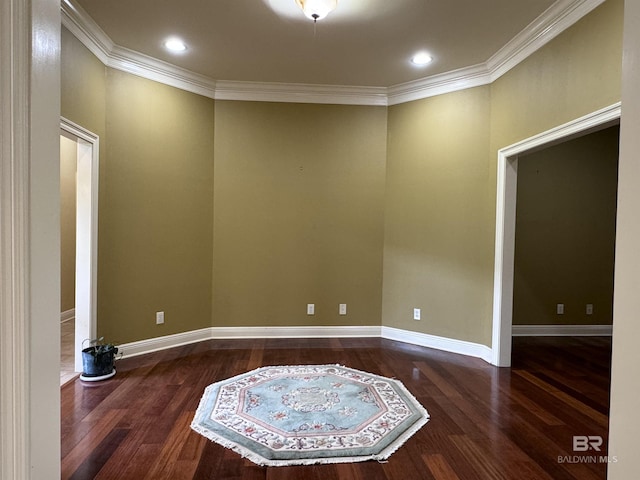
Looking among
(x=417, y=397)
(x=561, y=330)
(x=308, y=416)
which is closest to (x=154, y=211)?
(x=308, y=416)

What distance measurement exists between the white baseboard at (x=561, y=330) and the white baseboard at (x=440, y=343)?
1164mm

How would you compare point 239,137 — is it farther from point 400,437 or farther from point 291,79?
point 400,437

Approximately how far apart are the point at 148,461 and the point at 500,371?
2986mm

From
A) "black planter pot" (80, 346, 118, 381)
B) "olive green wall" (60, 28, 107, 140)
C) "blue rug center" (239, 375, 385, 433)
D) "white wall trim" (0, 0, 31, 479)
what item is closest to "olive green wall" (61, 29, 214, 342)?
"olive green wall" (60, 28, 107, 140)

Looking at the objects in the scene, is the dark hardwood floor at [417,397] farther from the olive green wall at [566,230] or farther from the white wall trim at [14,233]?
the white wall trim at [14,233]

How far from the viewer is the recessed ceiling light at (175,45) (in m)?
3.25

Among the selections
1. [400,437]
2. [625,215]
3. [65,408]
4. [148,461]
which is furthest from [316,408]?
[625,215]

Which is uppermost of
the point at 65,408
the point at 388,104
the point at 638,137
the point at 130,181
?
the point at 388,104

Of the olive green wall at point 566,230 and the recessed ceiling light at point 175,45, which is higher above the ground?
the recessed ceiling light at point 175,45

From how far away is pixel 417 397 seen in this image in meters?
2.86

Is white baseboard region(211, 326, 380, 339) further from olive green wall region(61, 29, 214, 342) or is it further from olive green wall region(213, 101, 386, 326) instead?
olive green wall region(61, 29, 214, 342)

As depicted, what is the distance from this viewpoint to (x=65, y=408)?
102 inches

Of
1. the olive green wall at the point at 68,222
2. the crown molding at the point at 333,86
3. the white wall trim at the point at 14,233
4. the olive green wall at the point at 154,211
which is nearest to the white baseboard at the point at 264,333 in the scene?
the olive green wall at the point at 154,211

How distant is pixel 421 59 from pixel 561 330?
12.3 ft
